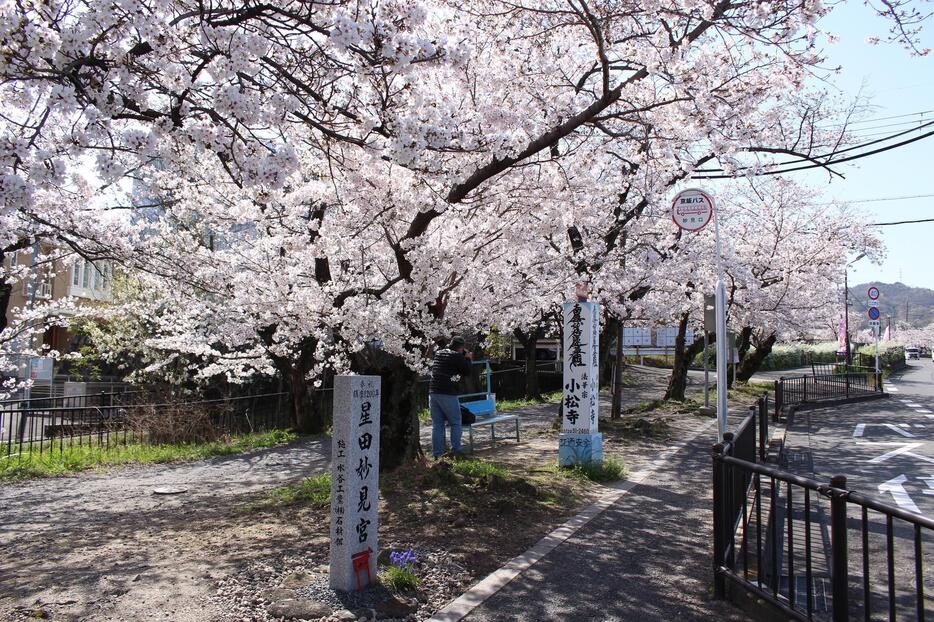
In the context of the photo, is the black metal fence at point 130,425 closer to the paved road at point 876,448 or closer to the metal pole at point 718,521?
the paved road at point 876,448

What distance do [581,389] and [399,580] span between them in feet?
16.8

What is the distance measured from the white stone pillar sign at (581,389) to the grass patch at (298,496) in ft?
11.1

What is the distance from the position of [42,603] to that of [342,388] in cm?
258

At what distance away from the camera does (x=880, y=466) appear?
10.5 meters

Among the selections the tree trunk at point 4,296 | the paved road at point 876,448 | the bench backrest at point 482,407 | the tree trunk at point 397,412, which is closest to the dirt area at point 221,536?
the tree trunk at point 397,412

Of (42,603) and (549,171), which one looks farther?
(549,171)

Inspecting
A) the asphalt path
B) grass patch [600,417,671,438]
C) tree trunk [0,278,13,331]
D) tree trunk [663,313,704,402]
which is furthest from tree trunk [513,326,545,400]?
tree trunk [0,278,13,331]

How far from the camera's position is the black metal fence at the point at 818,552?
3.28 m

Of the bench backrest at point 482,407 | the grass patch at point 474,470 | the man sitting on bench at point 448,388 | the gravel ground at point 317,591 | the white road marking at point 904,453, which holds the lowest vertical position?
the white road marking at point 904,453

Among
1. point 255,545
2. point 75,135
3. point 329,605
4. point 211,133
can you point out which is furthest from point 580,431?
point 75,135

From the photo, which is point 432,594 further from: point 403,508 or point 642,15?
point 642,15

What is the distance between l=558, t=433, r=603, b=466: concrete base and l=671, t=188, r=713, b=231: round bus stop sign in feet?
10.9

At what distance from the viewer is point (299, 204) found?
37.4ft

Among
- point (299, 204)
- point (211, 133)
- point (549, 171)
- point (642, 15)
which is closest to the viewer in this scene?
point (211, 133)
